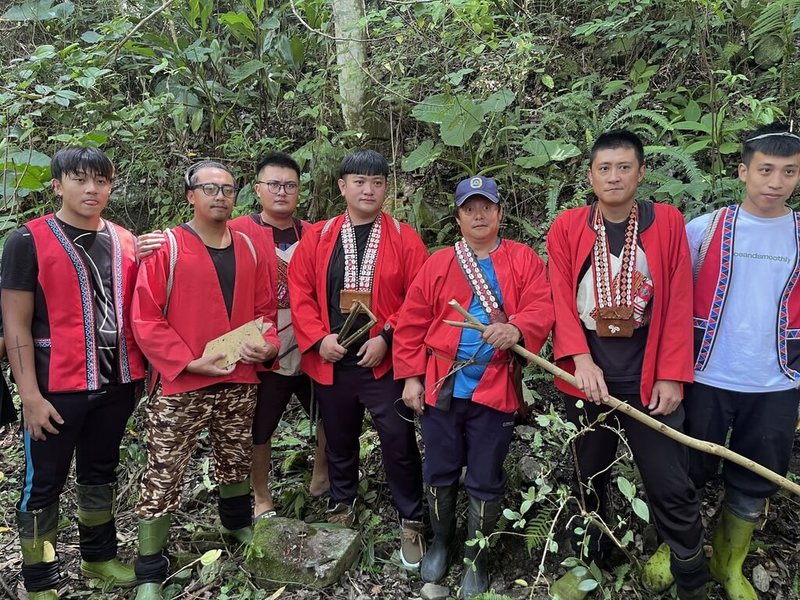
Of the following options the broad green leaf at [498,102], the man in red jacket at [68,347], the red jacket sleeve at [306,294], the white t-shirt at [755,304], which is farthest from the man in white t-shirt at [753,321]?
the man in red jacket at [68,347]

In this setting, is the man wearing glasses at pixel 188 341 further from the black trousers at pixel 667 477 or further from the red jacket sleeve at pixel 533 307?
the black trousers at pixel 667 477

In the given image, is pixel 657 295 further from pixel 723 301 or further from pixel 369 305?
pixel 369 305

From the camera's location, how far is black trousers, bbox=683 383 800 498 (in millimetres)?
2840

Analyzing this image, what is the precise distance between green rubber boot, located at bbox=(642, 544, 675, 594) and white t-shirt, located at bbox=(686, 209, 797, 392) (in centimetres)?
109

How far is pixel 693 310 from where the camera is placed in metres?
2.97

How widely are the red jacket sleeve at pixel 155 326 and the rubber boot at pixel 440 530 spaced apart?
168 cm

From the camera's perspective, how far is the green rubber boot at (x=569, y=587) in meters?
3.04

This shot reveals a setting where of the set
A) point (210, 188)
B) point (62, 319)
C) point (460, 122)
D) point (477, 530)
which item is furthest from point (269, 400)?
point (460, 122)

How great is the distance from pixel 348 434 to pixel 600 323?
5.78ft

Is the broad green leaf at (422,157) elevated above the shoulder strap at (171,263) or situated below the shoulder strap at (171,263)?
above

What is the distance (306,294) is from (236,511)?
5.11 feet

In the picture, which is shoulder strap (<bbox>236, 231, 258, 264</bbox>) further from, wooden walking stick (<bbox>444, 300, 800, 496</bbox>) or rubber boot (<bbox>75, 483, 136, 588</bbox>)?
rubber boot (<bbox>75, 483, 136, 588</bbox>)

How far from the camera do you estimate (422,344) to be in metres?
3.32

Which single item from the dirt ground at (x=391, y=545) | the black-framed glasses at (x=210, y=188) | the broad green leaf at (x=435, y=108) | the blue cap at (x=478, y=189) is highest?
the broad green leaf at (x=435, y=108)
